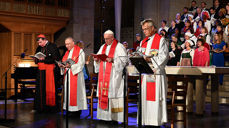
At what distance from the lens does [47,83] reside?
29.6 ft

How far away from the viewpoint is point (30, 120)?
789 centimetres

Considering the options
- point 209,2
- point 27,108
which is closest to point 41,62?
point 27,108

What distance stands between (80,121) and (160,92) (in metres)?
2.29

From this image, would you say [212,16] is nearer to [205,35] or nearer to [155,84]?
[205,35]

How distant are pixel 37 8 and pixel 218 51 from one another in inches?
283

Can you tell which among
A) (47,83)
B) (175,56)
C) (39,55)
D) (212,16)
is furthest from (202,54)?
(39,55)

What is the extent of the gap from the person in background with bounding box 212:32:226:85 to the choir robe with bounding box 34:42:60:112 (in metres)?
5.23

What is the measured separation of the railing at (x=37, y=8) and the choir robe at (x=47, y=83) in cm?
506

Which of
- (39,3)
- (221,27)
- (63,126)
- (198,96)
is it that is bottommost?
(63,126)

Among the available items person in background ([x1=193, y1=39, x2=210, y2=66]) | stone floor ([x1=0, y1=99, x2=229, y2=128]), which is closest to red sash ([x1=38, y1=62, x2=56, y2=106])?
stone floor ([x1=0, y1=99, x2=229, y2=128])

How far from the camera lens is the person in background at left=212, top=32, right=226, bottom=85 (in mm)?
11367

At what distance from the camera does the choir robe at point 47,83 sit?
898 centimetres

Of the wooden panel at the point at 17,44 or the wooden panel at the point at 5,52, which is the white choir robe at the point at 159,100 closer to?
the wooden panel at the point at 17,44

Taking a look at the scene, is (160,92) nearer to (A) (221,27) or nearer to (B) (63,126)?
(B) (63,126)
